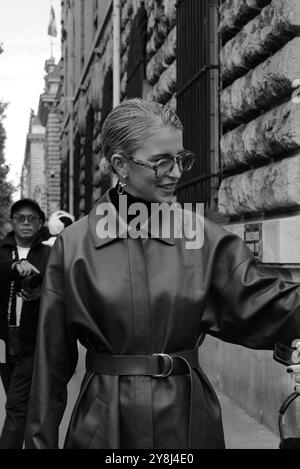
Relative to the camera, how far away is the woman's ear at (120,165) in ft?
7.72

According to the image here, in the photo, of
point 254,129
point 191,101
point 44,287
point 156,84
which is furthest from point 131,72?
point 44,287

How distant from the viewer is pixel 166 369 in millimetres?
2180

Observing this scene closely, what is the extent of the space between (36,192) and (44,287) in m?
58.4

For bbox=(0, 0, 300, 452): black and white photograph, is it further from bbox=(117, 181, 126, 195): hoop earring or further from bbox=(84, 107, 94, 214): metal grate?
bbox=(84, 107, 94, 214): metal grate

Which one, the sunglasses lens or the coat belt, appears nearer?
the coat belt

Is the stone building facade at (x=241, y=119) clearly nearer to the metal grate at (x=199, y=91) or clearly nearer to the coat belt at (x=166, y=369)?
the metal grate at (x=199, y=91)

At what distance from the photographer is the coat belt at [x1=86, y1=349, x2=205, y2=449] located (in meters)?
2.19

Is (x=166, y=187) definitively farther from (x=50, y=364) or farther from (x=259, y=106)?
(x=259, y=106)

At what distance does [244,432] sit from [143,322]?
371cm

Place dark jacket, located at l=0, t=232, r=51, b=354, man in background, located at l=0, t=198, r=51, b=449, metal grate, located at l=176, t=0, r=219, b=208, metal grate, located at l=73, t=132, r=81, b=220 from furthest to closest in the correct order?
metal grate, located at l=73, t=132, r=81, b=220, metal grate, located at l=176, t=0, r=219, b=208, dark jacket, located at l=0, t=232, r=51, b=354, man in background, located at l=0, t=198, r=51, b=449

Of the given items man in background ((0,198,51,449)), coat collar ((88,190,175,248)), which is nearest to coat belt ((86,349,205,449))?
coat collar ((88,190,175,248))

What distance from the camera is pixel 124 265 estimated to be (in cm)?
224

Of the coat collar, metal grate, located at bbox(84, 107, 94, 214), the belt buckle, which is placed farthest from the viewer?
metal grate, located at bbox(84, 107, 94, 214)

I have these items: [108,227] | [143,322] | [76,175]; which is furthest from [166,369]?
[76,175]
